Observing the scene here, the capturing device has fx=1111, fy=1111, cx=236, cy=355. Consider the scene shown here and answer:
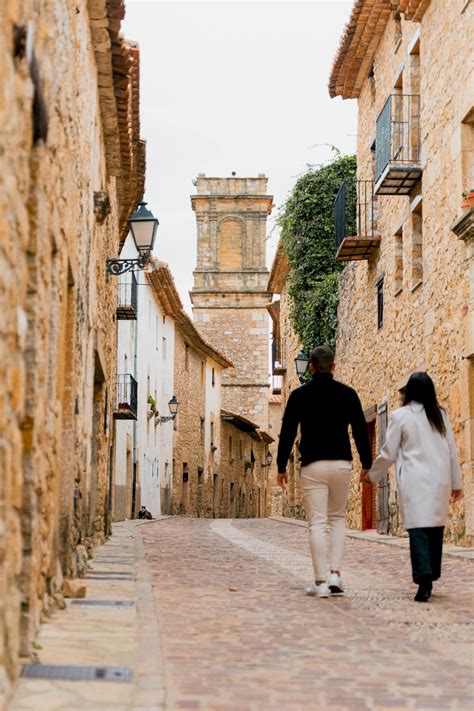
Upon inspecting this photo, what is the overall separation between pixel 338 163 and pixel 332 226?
1587 millimetres

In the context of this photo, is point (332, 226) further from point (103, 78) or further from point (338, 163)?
point (103, 78)

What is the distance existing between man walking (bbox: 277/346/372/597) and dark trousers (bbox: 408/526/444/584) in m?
0.52

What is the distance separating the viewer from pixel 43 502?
588cm

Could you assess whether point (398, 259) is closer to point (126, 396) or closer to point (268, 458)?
point (126, 396)

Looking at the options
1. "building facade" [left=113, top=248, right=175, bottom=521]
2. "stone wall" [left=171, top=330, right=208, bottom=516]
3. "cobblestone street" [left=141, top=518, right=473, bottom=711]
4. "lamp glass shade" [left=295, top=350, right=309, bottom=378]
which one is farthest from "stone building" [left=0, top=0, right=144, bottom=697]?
"stone wall" [left=171, top=330, right=208, bottom=516]

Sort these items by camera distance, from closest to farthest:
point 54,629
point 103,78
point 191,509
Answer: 1. point 54,629
2. point 103,78
3. point 191,509

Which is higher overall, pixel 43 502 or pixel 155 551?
pixel 43 502

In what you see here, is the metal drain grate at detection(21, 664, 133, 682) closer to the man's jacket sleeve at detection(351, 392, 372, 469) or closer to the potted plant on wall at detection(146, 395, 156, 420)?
the man's jacket sleeve at detection(351, 392, 372, 469)

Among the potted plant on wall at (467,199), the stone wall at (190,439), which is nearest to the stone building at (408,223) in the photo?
the potted plant on wall at (467,199)

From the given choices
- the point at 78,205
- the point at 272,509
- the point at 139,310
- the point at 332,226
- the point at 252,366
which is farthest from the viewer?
the point at 272,509

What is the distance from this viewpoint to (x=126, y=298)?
25.3 meters

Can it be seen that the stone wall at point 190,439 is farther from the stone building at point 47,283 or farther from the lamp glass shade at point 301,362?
the stone building at point 47,283

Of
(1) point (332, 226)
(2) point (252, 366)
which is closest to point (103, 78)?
(1) point (332, 226)

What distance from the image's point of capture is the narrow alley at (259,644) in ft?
13.9
